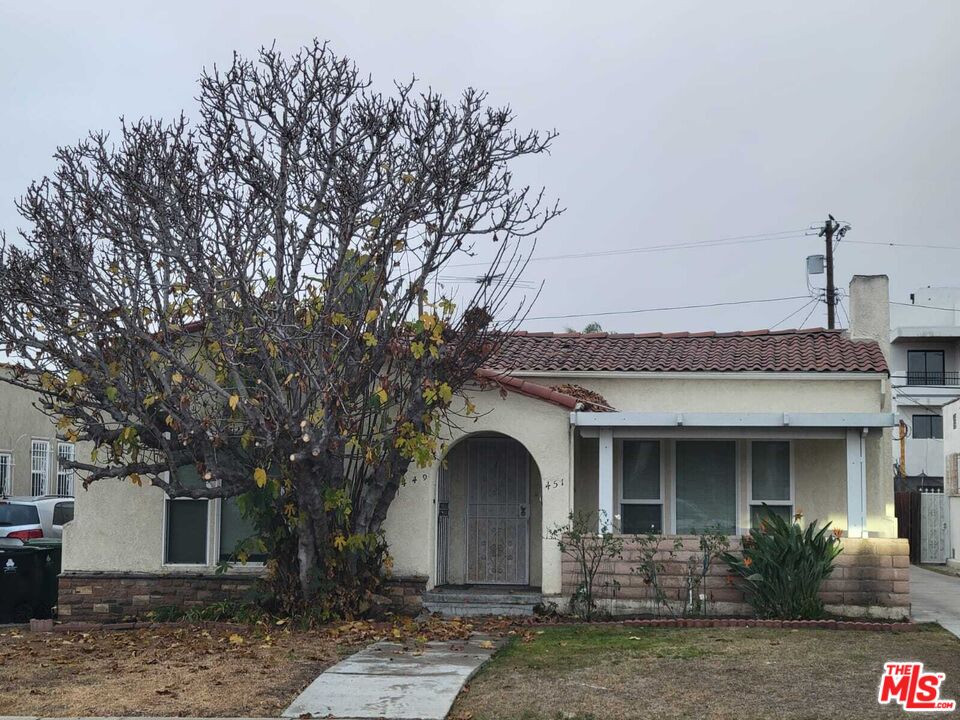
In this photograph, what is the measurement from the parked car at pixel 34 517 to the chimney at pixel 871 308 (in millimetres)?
13864

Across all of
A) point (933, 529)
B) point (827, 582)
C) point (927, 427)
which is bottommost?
point (827, 582)

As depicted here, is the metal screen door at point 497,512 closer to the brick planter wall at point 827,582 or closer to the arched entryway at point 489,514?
the arched entryway at point 489,514

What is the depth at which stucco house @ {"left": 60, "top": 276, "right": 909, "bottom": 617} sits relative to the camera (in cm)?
1412

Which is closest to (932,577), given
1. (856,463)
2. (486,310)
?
(856,463)

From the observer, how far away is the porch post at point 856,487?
45.8ft

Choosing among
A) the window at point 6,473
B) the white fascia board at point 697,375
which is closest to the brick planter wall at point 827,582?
the white fascia board at point 697,375

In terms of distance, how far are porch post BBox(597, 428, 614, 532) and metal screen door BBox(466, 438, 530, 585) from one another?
5.12 ft

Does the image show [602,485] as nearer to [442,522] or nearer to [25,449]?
[442,522]

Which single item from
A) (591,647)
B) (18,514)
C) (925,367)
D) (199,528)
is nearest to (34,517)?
(18,514)

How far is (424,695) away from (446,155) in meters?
6.04

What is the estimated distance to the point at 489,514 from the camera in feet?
51.9

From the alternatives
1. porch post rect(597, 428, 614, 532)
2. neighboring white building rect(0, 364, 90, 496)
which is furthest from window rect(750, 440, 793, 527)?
neighboring white building rect(0, 364, 90, 496)

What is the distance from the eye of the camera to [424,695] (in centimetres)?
931

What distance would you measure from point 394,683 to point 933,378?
42.6 m
